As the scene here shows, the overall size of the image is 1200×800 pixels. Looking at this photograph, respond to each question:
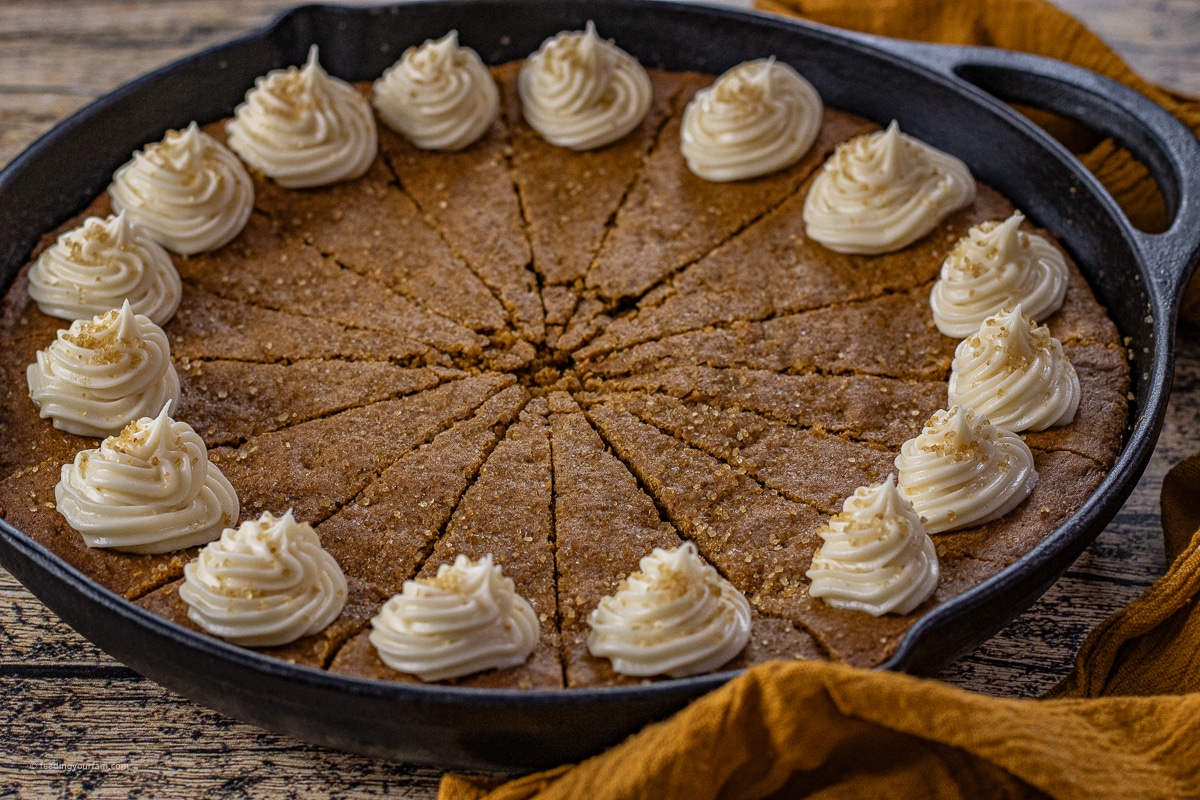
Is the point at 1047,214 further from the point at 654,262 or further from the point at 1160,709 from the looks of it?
the point at 1160,709

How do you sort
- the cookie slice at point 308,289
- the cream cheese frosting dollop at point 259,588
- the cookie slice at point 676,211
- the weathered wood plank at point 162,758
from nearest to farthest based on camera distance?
the cream cheese frosting dollop at point 259,588, the weathered wood plank at point 162,758, the cookie slice at point 308,289, the cookie slice at point 676,211

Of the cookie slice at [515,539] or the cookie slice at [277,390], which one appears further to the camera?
the cookie slice at [277,390]

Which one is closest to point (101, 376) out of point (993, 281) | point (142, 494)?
point (142, 494)

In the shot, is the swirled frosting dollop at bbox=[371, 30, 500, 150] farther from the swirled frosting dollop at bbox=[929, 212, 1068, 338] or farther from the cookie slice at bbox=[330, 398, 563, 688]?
the swirled frosting dollop at bbox=[929, 212, 1068, 338]

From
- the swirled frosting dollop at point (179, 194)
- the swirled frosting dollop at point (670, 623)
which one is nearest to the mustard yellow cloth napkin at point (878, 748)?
the swirled frosting dollop at point (670, 623)

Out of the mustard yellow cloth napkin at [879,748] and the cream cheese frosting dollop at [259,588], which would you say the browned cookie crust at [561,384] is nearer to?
the cream cheese frosting dollop at [259,588]

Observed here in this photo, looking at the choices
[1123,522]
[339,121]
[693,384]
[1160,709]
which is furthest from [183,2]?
[1160,709]

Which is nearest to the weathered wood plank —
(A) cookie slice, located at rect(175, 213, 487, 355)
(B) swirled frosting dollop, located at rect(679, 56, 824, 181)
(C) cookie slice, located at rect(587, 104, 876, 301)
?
(A) cookie slice, located at rect(175, 213, 487, 355)
